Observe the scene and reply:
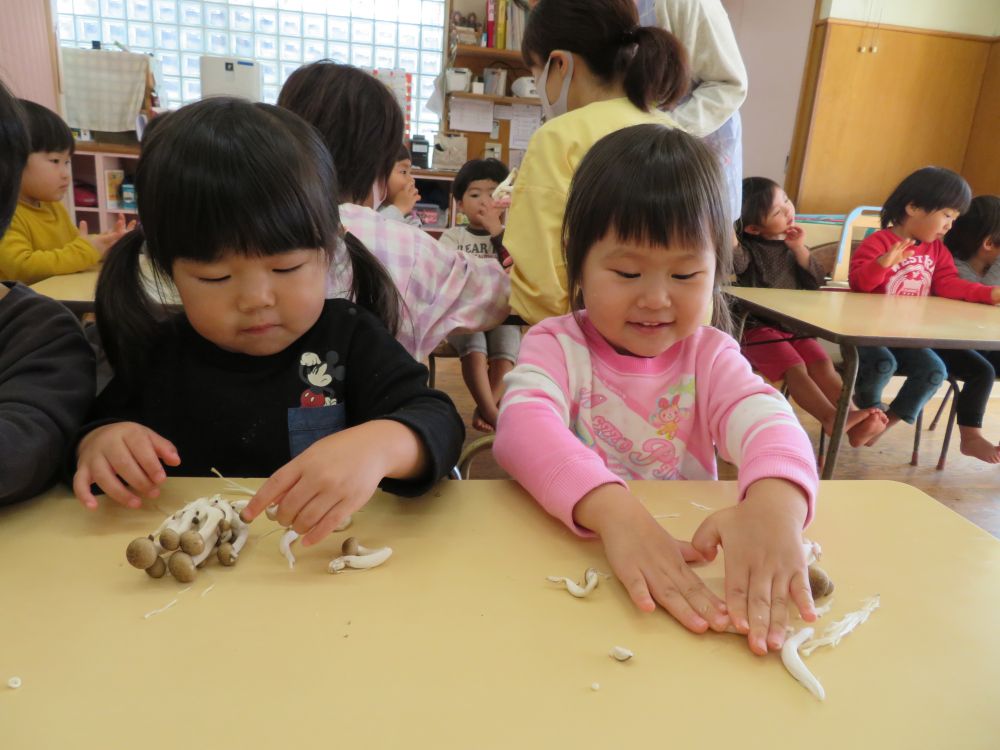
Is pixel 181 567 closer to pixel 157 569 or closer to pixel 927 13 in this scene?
pixel 157 569

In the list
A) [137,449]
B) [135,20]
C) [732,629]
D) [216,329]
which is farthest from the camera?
[135,20]

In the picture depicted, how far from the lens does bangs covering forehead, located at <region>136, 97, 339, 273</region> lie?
2.31 ft

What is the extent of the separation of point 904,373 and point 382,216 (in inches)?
81.9

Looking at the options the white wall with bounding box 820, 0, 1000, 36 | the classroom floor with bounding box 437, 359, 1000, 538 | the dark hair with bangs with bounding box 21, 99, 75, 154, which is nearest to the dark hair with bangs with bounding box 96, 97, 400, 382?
the classroom floor with bounding box 437, 359, 1000, 538

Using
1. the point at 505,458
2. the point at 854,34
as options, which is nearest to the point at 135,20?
the point at 854,34

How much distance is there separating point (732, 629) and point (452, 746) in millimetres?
221

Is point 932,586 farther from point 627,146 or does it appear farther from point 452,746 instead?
point 627,146

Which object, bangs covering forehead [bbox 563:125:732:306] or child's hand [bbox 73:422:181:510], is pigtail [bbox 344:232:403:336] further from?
child's hand [bbox 73:422:181:510]

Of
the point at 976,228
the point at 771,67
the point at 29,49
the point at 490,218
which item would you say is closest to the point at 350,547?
the point at 490,218

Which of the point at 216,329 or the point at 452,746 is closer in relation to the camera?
the point at 452,746

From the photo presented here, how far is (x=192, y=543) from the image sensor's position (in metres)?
0.50

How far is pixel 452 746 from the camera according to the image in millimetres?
360

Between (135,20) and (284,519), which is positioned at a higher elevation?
(135,20)

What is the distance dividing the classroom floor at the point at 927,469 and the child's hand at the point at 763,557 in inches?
60.0
